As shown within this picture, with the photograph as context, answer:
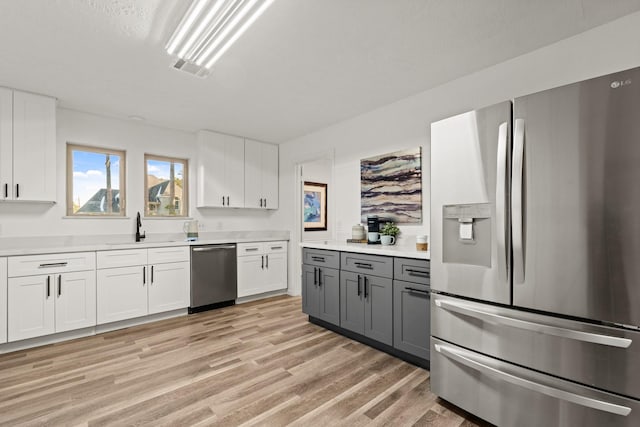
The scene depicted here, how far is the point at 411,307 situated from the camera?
8.17 feet

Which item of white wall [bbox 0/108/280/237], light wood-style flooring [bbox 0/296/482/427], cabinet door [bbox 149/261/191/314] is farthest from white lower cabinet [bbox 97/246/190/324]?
white wall [bbox 0/108/280/237]

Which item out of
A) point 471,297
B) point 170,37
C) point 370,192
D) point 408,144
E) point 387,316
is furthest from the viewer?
point 370,192

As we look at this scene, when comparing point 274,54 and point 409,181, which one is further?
point 409,181

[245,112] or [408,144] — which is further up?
[245,112]

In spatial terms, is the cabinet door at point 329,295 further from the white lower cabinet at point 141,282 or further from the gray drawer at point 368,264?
the white lower cabinet at point 141,282

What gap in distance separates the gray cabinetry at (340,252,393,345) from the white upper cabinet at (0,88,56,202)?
3206 millimetres

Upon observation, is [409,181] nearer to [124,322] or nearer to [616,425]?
[616,425]

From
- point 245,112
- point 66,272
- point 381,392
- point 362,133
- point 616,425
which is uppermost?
point 245,112

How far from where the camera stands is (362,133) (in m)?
3.82

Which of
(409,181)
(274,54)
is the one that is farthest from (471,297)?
(274,54)

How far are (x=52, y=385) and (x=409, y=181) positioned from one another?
3455mm

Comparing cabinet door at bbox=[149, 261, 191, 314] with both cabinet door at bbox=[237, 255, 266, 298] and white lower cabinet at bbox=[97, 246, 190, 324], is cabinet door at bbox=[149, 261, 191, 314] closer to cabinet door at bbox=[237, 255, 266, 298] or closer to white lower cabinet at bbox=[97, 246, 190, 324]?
white lower cabinet at bbox=[97, 246, 190, 324]

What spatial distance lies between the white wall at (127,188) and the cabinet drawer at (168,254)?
0.60 meters

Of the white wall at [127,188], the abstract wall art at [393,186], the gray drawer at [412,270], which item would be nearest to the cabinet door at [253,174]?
the white wall at [127,188]
